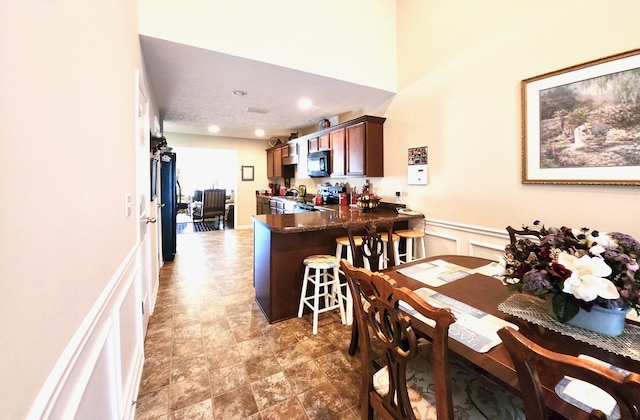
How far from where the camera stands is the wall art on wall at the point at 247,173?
715cm

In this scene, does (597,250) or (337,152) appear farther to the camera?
(337,152)

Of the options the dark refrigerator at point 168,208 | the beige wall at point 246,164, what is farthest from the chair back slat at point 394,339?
the beige wall at point 246,164

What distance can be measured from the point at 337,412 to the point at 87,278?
1.43m

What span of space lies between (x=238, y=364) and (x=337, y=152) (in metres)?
3.20

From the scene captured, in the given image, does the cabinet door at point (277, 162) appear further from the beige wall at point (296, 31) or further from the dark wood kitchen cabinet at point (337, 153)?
the beige wall at point (296, 31)

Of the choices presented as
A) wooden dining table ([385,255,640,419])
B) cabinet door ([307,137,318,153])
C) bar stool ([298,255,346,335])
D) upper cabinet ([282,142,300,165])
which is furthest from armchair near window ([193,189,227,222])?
wooden dining table ([385,255,640,419])

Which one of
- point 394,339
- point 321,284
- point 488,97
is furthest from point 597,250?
point 488,97

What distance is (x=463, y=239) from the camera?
2838 millimetres

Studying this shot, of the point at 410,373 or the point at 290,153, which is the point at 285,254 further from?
the point at 290,153

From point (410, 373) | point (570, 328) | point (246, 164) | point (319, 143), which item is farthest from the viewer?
point (246, 164)

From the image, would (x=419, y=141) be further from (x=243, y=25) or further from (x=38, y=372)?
(x=38, y=372)

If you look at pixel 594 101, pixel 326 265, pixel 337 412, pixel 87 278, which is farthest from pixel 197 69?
pixel 594 101

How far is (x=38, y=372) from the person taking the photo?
0.57m

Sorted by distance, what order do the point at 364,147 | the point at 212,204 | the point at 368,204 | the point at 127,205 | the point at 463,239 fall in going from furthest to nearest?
1. the point at 212,204
2. the point at 364,147
3. the point at 368,204
4. the point at 463,239
5. the point at 127,205
